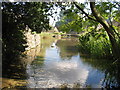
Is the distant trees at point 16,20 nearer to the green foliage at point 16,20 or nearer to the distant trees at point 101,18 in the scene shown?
the green foliage at point 16,20

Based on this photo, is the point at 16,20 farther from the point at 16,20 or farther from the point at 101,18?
the point at 101,18

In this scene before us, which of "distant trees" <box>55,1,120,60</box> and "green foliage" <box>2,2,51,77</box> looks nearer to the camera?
"distant trees" <box>55,1,120,60</box>

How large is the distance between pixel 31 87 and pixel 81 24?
3.22m

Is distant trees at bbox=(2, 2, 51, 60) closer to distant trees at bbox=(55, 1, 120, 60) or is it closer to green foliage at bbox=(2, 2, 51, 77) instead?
green foliage at bbox=(2, 2, 51, 77)

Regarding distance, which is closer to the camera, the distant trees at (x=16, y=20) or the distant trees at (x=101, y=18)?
the distant trees at (x=101, y=18)

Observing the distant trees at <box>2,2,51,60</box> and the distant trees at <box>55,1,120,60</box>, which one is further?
the distant trees at <box>2,2,51,60</box>

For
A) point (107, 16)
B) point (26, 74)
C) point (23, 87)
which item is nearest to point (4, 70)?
point (26, 74)

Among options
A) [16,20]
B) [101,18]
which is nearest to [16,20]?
[16,20]

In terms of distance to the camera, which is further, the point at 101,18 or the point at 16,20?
the point at 16,20

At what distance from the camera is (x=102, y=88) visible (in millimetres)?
6535

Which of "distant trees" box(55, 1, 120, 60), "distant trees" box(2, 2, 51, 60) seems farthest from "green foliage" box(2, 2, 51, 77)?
"distant trees" box(55, 1, 120, 60)

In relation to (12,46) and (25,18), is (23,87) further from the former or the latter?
(25,18)

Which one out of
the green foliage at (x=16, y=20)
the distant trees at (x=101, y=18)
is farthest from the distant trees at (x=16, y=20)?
the distant trees at (x=101, y=18)

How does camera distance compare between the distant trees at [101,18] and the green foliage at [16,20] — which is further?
the green foliage at [16,20]
